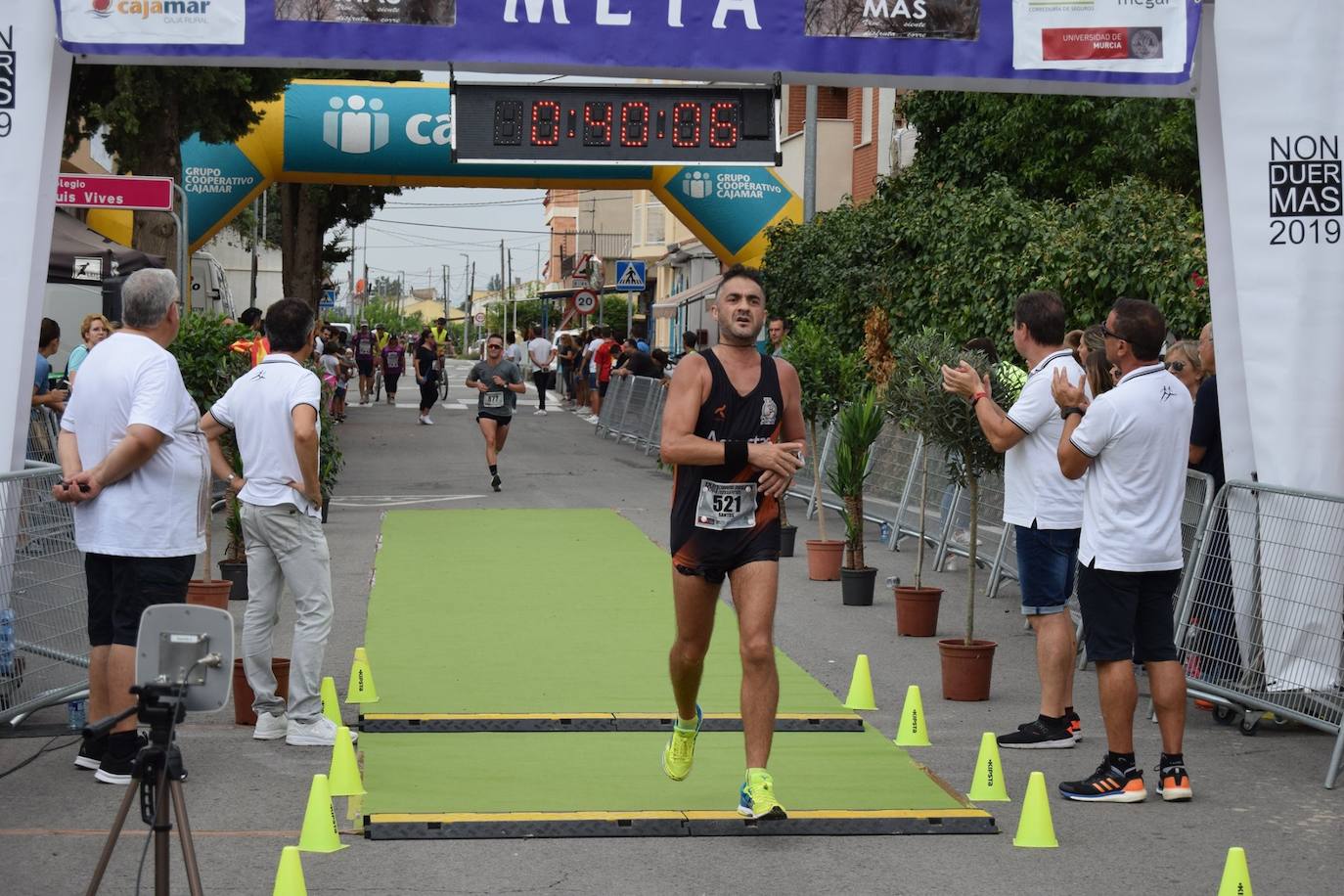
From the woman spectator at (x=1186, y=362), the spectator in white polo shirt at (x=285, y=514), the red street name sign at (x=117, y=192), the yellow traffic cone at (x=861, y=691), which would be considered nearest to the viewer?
the spectator in white polo shirt at (x=285, y=514)

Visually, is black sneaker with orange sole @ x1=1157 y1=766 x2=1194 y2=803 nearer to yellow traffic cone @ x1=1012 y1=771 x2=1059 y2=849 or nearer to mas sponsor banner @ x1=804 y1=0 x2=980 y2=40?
yellow traffic cone @ x1=1012 y1=771 x2=1059 y2=849

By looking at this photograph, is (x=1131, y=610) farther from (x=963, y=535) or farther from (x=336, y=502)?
(x=336, y=502)

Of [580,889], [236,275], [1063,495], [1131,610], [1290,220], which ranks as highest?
[236,275]

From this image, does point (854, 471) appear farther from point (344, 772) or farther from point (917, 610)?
point (344, 772)

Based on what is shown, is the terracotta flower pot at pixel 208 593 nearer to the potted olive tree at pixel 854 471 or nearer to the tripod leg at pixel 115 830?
the potted olive tree at pixel 854 471

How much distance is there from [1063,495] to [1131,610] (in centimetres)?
115

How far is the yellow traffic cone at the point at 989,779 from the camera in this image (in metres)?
7.03

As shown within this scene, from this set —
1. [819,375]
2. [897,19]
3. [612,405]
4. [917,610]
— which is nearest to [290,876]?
[897,19]

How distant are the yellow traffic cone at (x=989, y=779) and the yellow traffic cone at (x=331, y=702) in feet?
9.98

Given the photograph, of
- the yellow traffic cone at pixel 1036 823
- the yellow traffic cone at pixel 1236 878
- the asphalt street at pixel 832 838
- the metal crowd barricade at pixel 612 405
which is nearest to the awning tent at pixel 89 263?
the asphalt street at pixel 832 838

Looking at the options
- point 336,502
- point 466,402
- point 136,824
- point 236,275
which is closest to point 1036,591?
point 136,824

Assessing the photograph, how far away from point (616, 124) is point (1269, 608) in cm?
510

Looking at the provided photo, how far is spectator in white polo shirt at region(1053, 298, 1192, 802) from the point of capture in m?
6.94

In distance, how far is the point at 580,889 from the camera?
577cm
